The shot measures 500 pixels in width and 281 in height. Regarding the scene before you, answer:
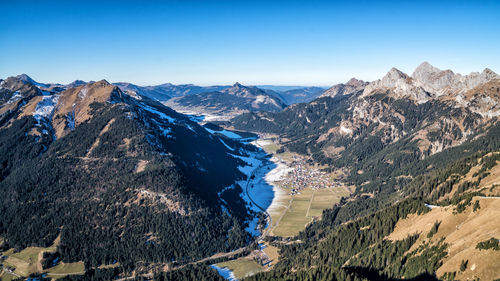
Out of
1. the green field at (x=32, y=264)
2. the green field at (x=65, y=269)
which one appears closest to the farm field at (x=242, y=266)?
the green field at (x=65, y=269)

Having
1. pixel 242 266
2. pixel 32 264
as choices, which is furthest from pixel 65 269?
pixel 242 266

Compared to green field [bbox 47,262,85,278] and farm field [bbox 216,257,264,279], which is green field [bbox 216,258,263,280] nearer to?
farm field [bbox 216,257,264,279]

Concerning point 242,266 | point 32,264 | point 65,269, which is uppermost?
point 32,264

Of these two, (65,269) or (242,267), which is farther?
(65,269)

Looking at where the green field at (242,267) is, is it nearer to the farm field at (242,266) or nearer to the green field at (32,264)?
the farm field at (242,266)

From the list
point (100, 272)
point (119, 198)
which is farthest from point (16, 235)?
point (100, 272)

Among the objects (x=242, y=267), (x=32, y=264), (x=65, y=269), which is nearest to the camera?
(x=242, y=267)

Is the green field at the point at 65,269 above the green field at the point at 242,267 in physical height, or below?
above

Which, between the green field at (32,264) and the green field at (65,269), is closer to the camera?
the green field at (65,269)

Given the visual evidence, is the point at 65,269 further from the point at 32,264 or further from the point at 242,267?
the point at 242,267
